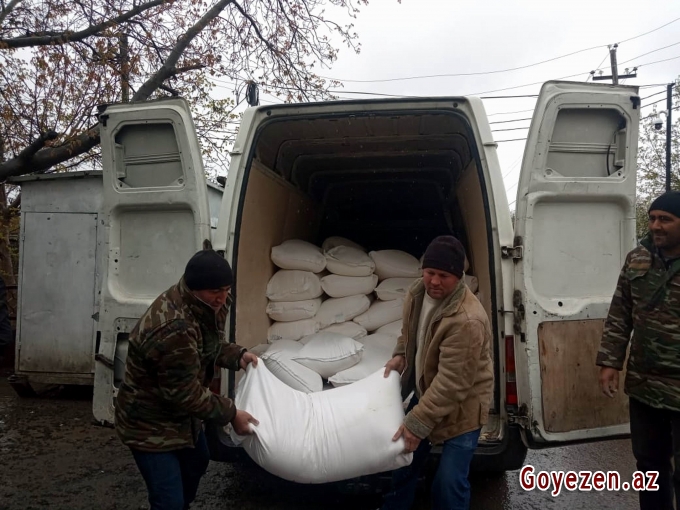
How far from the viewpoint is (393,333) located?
3.51 metres

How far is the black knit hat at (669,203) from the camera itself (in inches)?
85.1

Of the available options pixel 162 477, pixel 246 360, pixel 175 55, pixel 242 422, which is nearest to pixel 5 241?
pixel 175 55

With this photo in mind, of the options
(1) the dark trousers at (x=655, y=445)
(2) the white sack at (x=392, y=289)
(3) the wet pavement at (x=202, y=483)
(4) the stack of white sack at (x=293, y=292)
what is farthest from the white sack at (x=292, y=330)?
(1) the dark trousers at (x=655, y=445)

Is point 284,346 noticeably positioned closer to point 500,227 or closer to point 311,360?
point 311,360

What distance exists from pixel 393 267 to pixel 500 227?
1.50m

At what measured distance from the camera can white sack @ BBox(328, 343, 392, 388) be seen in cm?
284

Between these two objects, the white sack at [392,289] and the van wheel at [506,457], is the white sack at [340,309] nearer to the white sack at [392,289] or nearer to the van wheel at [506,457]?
the white sack at [392,289]

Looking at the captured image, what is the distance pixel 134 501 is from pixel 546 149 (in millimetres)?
3033

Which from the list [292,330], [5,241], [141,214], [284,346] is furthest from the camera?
[5,241]

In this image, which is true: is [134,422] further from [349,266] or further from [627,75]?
[627,75]

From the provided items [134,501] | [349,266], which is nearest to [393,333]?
[349,266]

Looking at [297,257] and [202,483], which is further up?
[297,257]

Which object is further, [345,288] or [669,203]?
[345,288]

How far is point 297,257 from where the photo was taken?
372 cm
